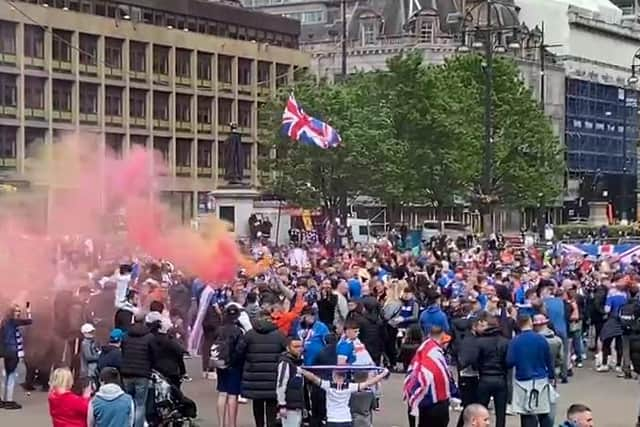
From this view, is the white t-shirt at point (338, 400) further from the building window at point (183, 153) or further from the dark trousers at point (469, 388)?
the building window at point (183, 153)

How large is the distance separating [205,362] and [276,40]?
65.0 m

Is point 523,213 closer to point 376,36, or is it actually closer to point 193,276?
point 376,36

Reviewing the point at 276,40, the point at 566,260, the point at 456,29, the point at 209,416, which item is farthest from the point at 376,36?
the point at 209,416

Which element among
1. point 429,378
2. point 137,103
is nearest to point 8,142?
point 137,103

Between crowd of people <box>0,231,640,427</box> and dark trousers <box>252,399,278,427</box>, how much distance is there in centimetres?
2

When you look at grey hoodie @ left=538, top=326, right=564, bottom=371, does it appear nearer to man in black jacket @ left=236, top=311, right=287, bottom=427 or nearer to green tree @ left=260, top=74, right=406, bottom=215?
man in black jacket @ left=236, top=311, right=287, bottom=427

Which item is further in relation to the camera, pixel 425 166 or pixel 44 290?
pixel 425 166

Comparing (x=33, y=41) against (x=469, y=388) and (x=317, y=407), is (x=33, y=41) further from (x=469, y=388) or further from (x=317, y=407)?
(x=469, y=388)

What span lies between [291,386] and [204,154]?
65951 millimetres

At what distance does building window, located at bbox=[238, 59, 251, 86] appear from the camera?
80.9 m

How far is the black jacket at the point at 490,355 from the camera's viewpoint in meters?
14.8

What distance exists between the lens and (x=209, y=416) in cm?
1758

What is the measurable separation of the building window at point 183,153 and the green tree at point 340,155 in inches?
729

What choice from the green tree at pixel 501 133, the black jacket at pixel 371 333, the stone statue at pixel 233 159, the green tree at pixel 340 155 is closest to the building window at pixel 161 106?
the green tree at pixel 340 155
